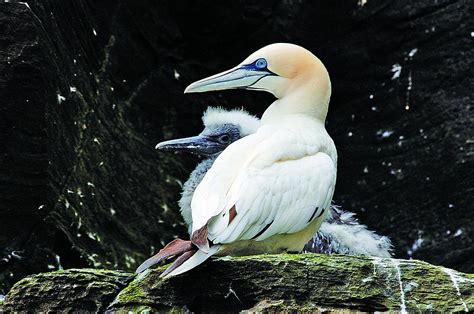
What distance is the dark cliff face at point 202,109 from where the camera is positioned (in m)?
8.14

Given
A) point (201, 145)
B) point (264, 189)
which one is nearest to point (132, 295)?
point (264, 189)

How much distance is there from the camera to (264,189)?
573 cm

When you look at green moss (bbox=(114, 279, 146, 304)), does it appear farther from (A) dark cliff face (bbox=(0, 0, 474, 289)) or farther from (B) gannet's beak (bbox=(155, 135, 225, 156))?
(B) gannet's beak (bbox=(155, 135, 225, 156))

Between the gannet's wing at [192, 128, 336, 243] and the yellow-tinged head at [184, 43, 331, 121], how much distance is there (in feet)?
1.92

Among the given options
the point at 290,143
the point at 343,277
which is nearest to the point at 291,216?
the point at 290,143

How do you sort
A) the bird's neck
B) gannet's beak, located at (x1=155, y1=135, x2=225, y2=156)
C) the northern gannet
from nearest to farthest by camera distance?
1. the bird's neck
2. the northern gannet
3. gannet's beak, located at (x1=155, y1=135, x2=225, y2=156)

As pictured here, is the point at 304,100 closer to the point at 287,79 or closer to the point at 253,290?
the point at 287,79

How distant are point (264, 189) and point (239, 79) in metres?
1.42

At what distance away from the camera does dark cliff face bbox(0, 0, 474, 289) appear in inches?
320

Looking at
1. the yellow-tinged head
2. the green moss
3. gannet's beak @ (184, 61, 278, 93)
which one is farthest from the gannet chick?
the green moss

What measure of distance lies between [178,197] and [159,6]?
1.84m

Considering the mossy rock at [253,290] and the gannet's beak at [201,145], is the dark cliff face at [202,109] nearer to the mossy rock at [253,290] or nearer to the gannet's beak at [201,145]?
the gannet's beak at [201,145]

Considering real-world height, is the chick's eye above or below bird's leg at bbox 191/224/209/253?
below

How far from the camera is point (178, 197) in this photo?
31.3 feet
